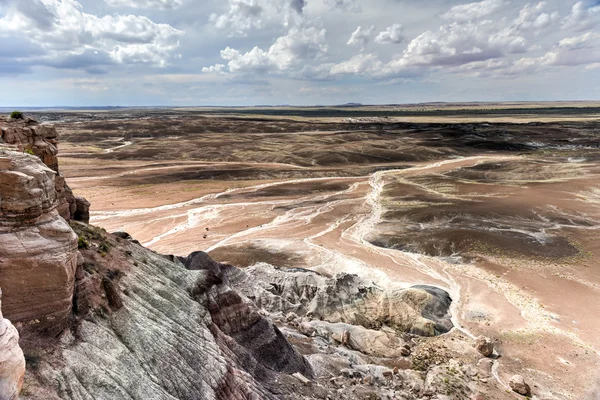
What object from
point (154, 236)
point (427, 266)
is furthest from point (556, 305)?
point (154, 236)

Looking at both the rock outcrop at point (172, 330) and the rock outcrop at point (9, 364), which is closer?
the rock outcrop at point (9, 364)

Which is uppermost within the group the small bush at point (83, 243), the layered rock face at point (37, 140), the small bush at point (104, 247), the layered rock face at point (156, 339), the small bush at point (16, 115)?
the small bush at point (16, 115)

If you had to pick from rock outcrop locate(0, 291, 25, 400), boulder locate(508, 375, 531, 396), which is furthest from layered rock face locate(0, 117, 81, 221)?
boulder locate(508, 375, 531, 396)

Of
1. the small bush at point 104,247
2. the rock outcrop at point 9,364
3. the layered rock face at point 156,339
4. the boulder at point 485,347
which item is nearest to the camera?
the rock outcrop at point 9,364

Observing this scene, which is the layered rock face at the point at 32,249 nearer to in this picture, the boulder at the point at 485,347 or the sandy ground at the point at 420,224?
the sandy ground at the point at 420,224

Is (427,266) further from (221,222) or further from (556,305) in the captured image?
(221,222)

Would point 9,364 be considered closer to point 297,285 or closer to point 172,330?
point 172,330

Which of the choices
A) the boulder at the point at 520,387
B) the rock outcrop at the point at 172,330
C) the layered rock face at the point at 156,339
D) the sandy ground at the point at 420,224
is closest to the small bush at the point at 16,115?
the rock outcrop at the point at 172,330

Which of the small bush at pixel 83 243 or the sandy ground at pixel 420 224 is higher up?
the small bush at pixel 83 243
